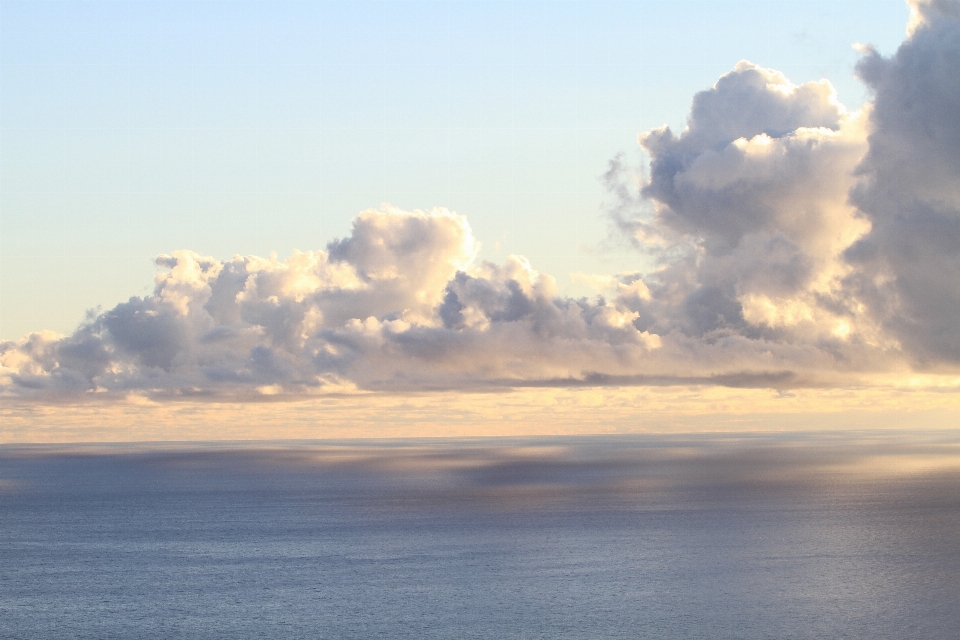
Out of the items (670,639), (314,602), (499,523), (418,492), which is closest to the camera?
(670,639)

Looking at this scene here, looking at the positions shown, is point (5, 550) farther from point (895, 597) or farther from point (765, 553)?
point (895, 597)

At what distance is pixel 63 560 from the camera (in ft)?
331

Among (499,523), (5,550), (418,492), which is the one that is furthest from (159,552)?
(418,492)

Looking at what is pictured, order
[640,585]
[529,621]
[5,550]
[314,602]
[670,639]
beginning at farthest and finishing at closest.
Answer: [5,550], [640,585], [314,602], [529,621], [670,639]

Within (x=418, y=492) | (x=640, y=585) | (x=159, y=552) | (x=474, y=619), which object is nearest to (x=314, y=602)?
(x=474, y=619)

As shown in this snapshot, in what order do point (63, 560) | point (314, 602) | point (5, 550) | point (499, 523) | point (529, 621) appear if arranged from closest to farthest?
point (529, 621), point (314, 602), point (63, 560), point (5, 550), point (499, 523)

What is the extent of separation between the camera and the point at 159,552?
106 m

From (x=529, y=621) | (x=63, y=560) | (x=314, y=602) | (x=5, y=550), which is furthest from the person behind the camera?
(x=5, y=550)

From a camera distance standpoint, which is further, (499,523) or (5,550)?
(499,523)

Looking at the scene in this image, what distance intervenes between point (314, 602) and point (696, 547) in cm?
4281

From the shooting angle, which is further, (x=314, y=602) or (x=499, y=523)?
(x=499, y=523)

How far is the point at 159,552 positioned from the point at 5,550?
54.6 ft

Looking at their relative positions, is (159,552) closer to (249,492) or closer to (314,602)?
(314,602)

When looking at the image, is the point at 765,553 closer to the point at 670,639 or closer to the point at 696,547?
the point at 696,547
